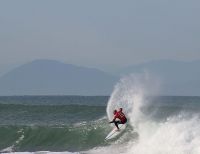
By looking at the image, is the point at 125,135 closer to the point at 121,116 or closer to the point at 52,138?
the point at 121,116

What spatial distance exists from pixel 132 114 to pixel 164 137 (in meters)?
6.99

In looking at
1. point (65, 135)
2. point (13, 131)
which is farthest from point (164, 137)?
point (13, 131)

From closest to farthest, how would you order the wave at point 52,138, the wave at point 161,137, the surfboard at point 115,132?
the wave at point 161,137 < the surfboard at point 115,132 < the wave at point 52,138

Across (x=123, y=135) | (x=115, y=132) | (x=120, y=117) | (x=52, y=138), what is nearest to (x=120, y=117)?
(x=120, y=117)

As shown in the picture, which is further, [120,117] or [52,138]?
[52,138]

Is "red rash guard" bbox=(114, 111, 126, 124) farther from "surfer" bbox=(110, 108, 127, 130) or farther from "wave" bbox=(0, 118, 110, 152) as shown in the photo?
"wave" bbox=(0, 118, 110, 152)

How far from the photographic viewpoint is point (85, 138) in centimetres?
3269

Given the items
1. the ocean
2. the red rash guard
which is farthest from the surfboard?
the red rash guard

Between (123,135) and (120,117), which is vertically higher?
(120,117)

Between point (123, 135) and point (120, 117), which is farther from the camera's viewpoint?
point (123, 135)

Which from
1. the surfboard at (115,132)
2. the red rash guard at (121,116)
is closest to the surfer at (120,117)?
the red rash guard at (121,116)

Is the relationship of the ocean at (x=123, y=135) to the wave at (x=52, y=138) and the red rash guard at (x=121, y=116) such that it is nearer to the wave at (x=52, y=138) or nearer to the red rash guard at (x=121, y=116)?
the wave at (x=52, y=138)

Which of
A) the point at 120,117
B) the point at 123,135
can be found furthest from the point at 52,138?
the point at 120,117

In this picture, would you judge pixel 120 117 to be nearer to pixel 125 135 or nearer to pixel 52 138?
pixel 125 135
